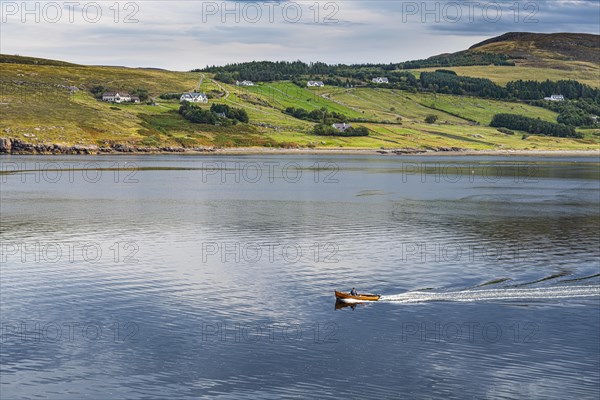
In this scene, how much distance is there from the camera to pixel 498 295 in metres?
59.9

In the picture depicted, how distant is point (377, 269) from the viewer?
69.4 meters

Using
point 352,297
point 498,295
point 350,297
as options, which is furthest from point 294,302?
point 498,295

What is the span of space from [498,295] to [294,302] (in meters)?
16.3

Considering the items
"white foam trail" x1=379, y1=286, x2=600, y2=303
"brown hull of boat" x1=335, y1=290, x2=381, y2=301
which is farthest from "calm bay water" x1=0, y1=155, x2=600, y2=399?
"brown hull of boat" x1=335, y1=290, x2=381, y2=301

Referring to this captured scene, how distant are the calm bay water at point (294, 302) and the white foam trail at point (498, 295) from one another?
23 cm

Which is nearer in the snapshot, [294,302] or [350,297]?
[350,297]

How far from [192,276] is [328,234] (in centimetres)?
2831

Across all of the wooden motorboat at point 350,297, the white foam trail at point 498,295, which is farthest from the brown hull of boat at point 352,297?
the white foam trail at point 498,295

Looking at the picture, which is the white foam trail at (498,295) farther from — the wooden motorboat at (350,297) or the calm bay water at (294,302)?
the wooden motorboat at (350,297)

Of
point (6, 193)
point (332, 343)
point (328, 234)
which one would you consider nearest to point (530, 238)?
point (328, 234)

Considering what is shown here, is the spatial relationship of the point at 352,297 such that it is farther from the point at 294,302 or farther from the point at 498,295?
the point at 498,295

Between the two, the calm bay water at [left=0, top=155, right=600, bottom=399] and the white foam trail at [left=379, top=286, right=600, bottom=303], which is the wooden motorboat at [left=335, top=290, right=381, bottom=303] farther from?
the white foam trail at [left=379, top=286, right=600, bottom=303]

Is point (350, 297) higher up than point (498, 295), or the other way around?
point (350, 297)

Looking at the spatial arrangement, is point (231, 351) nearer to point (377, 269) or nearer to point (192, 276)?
point (192, 276)
